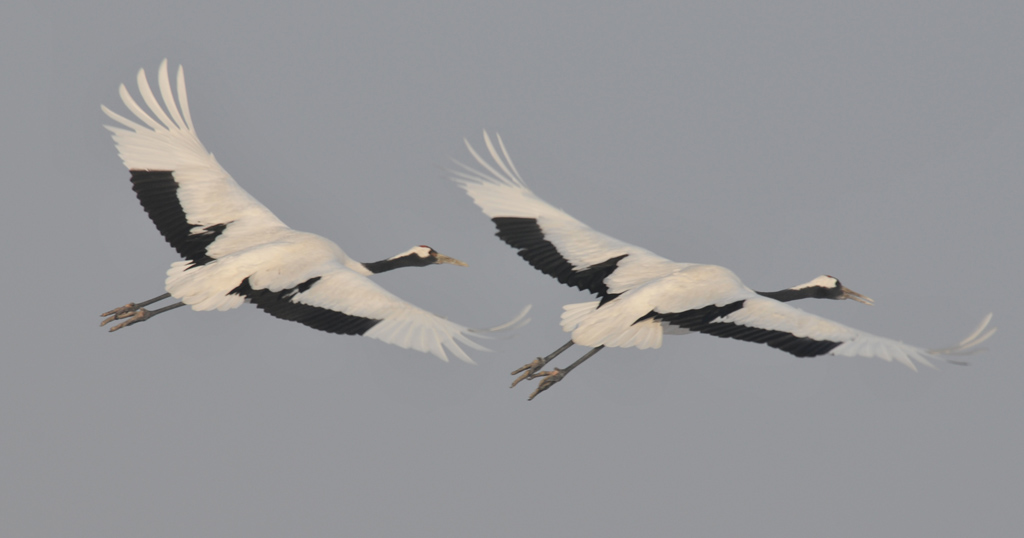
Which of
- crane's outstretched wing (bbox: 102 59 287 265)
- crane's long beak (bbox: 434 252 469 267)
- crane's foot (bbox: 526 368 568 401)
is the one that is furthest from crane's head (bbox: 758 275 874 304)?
crane's outstretched wing (bbox: 102 59 287 265)

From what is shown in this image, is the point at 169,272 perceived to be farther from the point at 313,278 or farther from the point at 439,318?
the point at 439,318

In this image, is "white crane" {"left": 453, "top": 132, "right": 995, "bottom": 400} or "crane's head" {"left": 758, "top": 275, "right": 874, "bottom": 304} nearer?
"white crane" {"left": 453, "top": 132, "right": 995, "bottom": 400}

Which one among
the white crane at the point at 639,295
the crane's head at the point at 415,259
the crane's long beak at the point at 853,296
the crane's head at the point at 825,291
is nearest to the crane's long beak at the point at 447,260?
the crane's head at the point at 415,259

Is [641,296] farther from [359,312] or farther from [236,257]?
[236,257]

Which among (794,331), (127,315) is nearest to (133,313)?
(127,315)

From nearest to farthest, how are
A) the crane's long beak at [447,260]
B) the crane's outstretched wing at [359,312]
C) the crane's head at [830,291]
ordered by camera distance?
the crane's outstretched wing at [359,312] < the crane's head at [830,291] < the crane's long beak at [447,260]

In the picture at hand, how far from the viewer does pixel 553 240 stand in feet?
89.4

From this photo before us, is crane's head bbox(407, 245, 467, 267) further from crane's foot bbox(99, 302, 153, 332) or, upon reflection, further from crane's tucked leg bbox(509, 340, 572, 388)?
crane's foot bbox(99, 302, 153, 332)

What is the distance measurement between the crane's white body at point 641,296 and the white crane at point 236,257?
164cm

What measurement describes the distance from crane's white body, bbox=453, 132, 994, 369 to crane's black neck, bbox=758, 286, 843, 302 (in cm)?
216

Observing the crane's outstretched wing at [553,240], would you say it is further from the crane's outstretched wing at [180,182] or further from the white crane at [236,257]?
the crane's outstretched wing at [180,182]

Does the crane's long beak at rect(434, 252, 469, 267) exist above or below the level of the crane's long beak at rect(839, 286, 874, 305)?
below

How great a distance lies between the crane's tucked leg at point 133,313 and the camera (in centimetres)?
2722

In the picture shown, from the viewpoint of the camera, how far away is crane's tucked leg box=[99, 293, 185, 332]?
27.2 m
